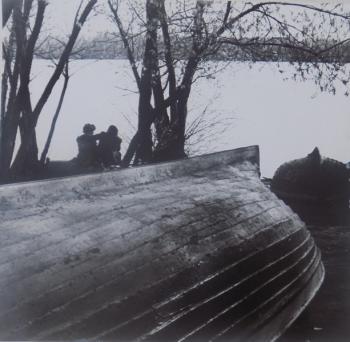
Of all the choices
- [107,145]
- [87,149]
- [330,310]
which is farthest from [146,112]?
[330,310]

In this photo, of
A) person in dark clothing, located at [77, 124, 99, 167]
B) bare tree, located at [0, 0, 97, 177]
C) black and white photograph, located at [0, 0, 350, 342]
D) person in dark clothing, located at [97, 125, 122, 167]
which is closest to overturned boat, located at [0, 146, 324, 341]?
black and white photograph, located at [0, 0, 350, 342]

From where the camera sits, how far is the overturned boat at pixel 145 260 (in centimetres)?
270

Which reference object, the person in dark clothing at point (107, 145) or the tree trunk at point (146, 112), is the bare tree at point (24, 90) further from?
the tree trunk at point (146, 112)

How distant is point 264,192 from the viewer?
241 inches

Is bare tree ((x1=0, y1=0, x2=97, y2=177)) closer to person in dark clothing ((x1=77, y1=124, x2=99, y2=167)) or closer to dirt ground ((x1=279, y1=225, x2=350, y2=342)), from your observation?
person in dark clothing ((x1=77, y1=124, x2=99, y2=167))

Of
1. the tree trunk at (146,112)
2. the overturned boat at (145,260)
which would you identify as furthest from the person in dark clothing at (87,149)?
the overturned boat at (145,260)

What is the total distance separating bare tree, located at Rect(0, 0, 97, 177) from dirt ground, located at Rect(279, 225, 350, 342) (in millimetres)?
5646

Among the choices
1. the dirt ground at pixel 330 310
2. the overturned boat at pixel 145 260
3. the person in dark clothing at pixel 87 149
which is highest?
the person in dark clothing at pixel 87 149

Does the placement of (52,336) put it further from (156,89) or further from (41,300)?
(156,89)

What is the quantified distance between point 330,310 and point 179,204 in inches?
114

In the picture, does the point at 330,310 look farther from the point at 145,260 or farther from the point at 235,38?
the point at 235,38

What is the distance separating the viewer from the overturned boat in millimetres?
2697

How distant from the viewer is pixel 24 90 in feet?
31.3

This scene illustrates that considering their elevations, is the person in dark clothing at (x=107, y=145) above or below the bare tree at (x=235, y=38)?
below
